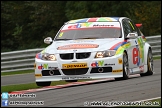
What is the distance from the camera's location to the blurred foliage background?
38.0 meters

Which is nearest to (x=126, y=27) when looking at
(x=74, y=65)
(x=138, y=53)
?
A: (x=138, y=53)

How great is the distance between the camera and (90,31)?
50.1 ft

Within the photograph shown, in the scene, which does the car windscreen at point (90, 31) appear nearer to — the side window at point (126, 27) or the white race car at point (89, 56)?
the white race car at point (89, 56)

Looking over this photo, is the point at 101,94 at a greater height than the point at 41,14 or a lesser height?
lesser

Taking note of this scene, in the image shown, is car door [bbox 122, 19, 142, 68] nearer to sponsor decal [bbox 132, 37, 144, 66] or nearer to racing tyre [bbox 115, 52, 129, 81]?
sponsor decal [bbox 132, 37, 144, 66]

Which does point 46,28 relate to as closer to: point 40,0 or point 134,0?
point 40,0

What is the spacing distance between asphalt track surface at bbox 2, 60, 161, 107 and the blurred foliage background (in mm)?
24667

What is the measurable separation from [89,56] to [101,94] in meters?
2.70

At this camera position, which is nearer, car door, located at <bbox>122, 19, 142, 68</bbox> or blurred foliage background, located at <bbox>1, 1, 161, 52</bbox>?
car door, located at <bbox>122, 19, 142, 68</bbox>

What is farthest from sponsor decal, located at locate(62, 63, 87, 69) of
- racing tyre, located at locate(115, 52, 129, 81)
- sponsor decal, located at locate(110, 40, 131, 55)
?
racing tyre, located at locate(115, 52, 129, 81)

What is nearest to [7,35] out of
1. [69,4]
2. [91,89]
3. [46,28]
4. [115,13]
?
[46,28]

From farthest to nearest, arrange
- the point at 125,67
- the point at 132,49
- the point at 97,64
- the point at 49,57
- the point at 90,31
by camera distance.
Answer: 1. the point at 90,31
2. the point at 132,49
3. the point at 125,67
4. the point at 49,57
5. the point at 97,64

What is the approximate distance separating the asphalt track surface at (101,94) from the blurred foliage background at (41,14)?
2467cm

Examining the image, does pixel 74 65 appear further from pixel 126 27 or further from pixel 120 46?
pixel 126 27
